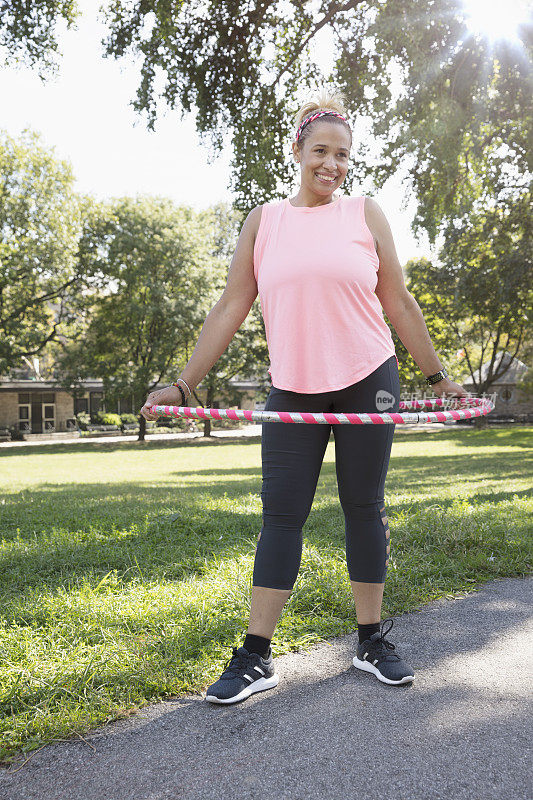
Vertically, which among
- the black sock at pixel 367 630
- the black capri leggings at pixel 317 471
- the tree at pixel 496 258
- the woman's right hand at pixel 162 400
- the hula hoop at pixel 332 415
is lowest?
the black sock at pixel 367 630

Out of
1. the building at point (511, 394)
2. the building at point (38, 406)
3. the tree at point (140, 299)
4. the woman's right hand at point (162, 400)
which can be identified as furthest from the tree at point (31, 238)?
the building at point (511, 394)

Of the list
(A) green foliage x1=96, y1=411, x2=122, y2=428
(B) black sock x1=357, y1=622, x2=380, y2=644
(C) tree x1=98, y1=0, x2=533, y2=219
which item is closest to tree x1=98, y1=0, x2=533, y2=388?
(C) tree x1=98, y1=0, x2=533, y2=219

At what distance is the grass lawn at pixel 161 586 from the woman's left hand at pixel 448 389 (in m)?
1.17

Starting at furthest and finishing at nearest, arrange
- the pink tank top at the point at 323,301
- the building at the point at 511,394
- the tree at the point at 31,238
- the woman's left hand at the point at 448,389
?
the building at the point at 511,394
the tree at the point at 31,238
the woman's left hand at the point at 448,389
the pink tank top at the point at 323,301

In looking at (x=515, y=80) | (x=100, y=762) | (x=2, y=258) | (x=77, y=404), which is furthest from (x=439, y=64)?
(x=77, y=404)

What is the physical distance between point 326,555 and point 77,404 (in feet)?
141

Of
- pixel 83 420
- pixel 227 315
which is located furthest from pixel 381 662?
pixel 83 420

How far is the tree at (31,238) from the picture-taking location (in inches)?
1048

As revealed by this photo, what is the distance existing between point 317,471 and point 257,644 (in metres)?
0.74

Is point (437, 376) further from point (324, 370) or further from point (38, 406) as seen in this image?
point (38, 406)

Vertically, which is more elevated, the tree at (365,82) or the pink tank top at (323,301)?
the tree at (365,82)

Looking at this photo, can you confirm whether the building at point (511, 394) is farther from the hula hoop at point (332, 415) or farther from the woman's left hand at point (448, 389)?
the hula hoop at point (332, 415)

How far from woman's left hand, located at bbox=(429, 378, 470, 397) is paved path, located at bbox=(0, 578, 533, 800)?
3.87 ft

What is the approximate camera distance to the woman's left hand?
305 cm
